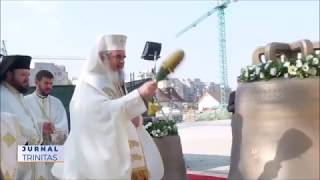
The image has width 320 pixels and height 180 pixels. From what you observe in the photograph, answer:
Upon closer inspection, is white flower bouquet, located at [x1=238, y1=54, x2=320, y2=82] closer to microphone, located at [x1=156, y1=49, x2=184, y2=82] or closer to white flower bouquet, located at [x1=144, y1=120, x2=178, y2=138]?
microphone, located at [x1=156, y1=49, x2=184, y2=82]

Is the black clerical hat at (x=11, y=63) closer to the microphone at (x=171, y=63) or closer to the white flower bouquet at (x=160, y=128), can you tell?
the microphone at (x=171, y=63)

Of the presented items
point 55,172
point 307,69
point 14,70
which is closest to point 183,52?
point 307,69

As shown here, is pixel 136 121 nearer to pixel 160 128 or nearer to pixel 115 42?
pixel 115 42

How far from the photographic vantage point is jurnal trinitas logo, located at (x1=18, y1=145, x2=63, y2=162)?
5.45 metres

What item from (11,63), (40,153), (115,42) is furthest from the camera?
(40,153)

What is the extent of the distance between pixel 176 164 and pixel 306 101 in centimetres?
420

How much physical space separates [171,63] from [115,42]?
0.75 m

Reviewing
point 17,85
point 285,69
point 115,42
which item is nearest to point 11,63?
point 17,85

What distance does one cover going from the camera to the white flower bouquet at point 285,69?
3.40 m

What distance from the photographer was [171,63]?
357cm

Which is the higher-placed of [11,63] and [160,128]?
[11,63]

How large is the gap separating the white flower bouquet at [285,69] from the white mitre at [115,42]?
3.39 ft

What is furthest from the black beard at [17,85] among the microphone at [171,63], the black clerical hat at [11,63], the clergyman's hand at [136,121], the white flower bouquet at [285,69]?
the white flower bouquet at [285,69]

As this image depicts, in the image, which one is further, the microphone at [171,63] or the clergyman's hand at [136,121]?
the clergyman's hand at [136,121]
